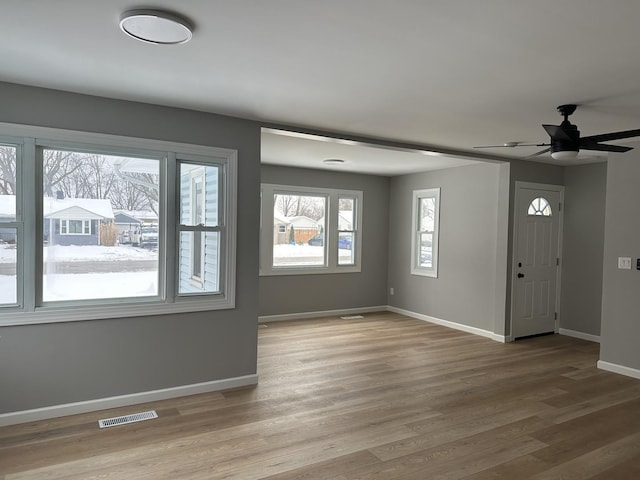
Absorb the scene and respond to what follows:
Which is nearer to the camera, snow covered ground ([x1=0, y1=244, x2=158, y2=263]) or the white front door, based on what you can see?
snow covered ground ([x1=0, y1=244, x2=158, y2=263])

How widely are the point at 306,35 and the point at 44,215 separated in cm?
238

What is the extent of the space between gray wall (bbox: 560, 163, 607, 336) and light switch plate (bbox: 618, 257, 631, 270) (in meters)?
1.42

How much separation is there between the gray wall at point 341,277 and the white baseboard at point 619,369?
3754 millimetres

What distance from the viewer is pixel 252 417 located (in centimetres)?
345

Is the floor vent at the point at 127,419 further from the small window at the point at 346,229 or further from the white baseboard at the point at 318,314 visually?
the small window at the point at 346,229

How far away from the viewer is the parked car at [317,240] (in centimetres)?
740

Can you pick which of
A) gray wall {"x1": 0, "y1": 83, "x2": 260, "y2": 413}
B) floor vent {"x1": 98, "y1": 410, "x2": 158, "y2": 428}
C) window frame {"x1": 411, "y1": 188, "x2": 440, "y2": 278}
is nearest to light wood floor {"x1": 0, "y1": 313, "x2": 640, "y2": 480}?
floor vent {"x1": 98, "y1": 410, "x2": 158, "y2": 428}

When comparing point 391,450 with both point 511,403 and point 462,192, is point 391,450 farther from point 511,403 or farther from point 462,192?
point 462,192

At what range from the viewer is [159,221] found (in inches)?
148

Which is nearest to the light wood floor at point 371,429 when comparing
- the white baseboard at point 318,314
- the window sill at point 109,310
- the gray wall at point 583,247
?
the window sill at point 109,310

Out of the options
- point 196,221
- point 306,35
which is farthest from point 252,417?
point 306,35

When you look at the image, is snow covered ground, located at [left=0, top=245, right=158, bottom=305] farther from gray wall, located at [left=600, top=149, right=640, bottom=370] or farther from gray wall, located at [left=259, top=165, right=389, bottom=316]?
gray wall, located at [left=600, top=149, right=640, bottom=370]

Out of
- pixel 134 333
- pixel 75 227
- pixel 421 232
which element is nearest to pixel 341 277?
pixel 421 232

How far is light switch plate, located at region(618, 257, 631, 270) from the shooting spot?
468 cm
